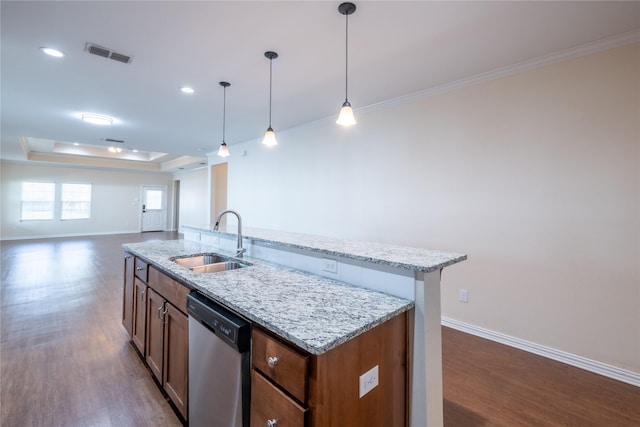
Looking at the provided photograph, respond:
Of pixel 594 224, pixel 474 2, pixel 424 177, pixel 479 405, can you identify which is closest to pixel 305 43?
pixel 474 2

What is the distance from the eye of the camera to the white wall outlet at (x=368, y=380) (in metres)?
1.07

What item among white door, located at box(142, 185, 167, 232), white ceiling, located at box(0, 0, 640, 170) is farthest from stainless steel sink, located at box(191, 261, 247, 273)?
white door, located at box(142, 185, 167, 232)

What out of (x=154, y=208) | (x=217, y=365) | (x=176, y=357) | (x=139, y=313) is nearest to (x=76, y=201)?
(x=154, y=208)

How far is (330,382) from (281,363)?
18 centimetres

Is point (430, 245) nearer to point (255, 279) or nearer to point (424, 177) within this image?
point (424, 177)

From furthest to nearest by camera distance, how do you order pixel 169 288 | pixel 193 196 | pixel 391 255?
pixel 193 196
pixel 169 288
pixel 391 255

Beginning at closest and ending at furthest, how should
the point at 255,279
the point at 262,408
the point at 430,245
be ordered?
1. the point at 262,408
2. the point at 255,279
3. the point at 430,245

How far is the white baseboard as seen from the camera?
2.14 meters

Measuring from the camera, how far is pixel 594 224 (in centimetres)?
225

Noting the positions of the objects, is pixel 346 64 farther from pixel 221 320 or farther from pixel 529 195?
pixel 221 320

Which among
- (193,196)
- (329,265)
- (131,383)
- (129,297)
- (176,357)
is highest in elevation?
(193,196)

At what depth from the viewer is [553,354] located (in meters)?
2.44

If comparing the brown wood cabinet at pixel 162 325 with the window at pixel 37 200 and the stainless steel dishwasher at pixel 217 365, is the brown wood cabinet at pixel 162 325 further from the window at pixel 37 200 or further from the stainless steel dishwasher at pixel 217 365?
the window at pixel 37 200

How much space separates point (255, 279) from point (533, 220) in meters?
2.40
